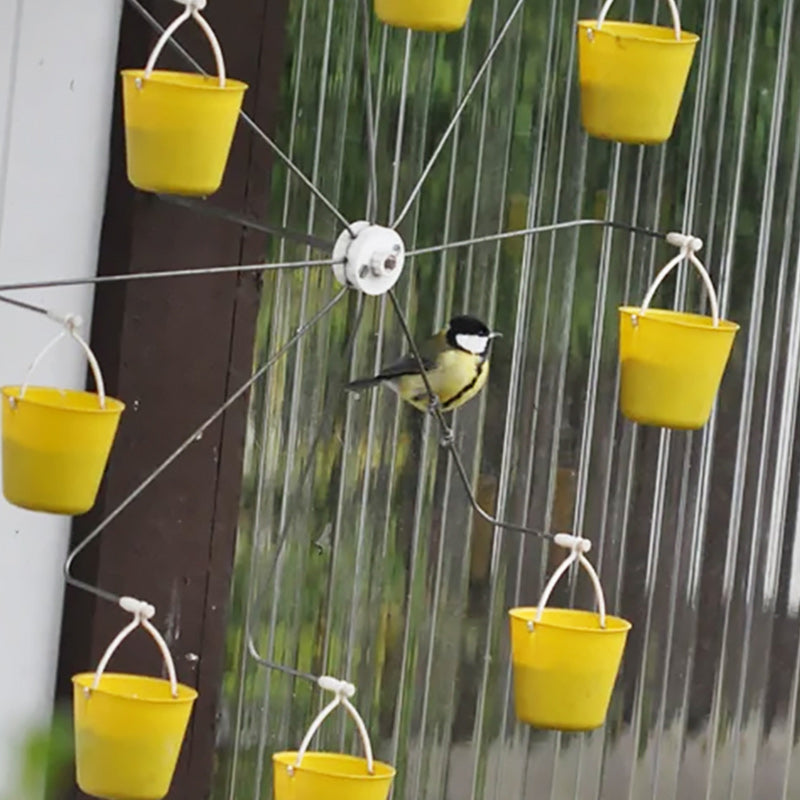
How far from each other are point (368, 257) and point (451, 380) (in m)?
0.41

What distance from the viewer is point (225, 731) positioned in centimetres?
271

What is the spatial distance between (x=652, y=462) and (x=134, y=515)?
3.59 ft

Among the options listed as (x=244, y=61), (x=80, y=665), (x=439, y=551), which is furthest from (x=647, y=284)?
(x=80, y=665)

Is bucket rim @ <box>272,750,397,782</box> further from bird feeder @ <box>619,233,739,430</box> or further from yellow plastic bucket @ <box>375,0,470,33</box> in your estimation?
yellow plastic bucket @ <box>375,0,470,33</box>

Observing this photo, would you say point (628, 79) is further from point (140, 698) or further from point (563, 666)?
point (140, 698)

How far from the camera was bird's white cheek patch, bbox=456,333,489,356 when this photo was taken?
2385 millimetres

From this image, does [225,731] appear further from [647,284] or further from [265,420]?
[647,284]

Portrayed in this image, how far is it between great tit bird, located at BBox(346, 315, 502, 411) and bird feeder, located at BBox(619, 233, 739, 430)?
28cm

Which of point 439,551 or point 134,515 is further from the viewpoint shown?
point 439,551

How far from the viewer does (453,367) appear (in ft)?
7.93

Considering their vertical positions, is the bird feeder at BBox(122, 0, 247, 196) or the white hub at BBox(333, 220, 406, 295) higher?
the bird feeder at BBox(122, 0, 247, 196)

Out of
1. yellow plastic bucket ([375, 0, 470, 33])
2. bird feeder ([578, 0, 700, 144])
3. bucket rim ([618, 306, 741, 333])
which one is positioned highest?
yellow plastic bucket ([375, 0, 470, 33])

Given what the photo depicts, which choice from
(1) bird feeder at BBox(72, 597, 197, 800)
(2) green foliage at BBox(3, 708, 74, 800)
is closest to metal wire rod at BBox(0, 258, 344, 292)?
(1) bird feeder at BBox(72, 597, 197, 800)

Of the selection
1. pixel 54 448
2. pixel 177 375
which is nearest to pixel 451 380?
pixel 177 375
